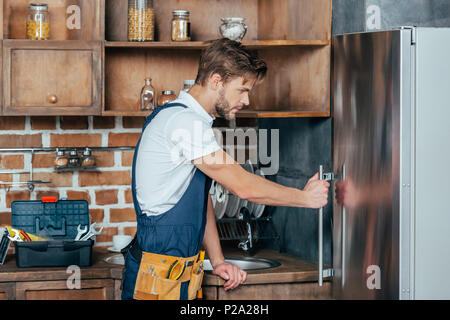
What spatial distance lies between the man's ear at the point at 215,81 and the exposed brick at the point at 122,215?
1184 millimetres

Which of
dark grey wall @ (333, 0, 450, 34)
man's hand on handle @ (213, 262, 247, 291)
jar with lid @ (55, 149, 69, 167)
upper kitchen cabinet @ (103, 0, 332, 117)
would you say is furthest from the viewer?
jar with lid @ (55, 149, 69, 167)

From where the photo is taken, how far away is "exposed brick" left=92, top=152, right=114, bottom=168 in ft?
11.3

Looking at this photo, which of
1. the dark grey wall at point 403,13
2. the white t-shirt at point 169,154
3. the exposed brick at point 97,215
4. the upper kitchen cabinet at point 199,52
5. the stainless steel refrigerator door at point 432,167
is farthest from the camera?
the exposed brick at point 97,215

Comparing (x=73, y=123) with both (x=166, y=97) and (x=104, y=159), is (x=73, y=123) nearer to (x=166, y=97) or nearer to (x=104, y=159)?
(x=104, y=159)

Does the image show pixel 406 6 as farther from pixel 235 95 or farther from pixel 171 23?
pixel 171 23

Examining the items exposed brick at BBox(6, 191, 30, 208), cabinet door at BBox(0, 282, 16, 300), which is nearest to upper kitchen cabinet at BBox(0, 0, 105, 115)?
exposed brick at BBox(6, 191, 30, 208)

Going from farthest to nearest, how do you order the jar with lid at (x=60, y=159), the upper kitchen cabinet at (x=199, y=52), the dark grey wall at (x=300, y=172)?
1. the jar with lid at (x=60, y=159)
2. the upper kitchen cabinet at (x=199, y=52)
3. the dark grey wall at (x=300, y=172)

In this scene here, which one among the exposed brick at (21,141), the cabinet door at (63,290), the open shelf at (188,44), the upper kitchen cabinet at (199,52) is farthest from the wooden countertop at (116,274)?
the open shelf at (188,44)

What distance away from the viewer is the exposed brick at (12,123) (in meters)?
3.33

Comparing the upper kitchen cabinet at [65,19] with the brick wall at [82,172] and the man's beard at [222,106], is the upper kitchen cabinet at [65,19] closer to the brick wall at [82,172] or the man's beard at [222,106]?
the brick wall at [82,172]

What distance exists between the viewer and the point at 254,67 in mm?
2488

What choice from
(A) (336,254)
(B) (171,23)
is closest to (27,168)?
(B) (171,23)

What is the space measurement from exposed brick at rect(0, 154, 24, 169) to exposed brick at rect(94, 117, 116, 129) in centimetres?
39

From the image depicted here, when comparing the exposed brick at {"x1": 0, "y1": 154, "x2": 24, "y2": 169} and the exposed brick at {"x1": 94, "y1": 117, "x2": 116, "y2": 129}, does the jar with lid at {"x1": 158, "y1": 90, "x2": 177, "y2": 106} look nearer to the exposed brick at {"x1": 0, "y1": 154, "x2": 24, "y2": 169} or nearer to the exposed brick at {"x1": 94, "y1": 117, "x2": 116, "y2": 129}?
the exposed brick at {"x1": 94, "y1": 117, "x2": 116, "y2": 129}
